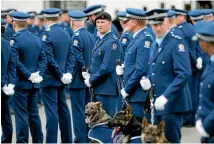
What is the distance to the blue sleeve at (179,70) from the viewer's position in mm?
7859

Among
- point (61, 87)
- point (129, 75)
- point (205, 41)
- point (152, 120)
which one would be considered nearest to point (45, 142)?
point (61, 87)

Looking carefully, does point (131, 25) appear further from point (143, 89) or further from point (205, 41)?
point (205, 41)

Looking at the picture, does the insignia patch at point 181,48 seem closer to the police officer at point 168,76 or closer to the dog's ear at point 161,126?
the police officer at point 168,76

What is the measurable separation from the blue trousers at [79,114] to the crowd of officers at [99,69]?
14mm

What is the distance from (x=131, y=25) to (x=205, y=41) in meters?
2.52

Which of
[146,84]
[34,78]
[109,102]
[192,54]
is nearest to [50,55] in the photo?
[34,78]

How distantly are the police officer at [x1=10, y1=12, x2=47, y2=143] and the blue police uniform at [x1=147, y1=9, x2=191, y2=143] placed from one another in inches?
104

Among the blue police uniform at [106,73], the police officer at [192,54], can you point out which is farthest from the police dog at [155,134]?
the police officer at [192,54]

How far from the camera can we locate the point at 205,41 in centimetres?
693

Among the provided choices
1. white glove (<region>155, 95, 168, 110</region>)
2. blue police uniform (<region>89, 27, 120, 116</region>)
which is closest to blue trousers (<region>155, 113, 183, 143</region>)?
white glove (<region>155, 95, 168, 110</region>)

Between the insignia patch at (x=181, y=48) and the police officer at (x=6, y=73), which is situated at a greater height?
the insignia patch at (x=181, y=48)

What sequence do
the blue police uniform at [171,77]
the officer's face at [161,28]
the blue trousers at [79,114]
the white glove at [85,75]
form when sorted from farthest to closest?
1. the blue trousers at [79,114]
2. the white glove at [85,75]
3. the officer's face at [161,28]
4. the blue police uniform at [171,77]

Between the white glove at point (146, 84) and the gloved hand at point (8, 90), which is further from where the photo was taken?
the gloved hand at point (8, 90)

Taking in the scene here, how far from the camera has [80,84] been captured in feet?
35.7
